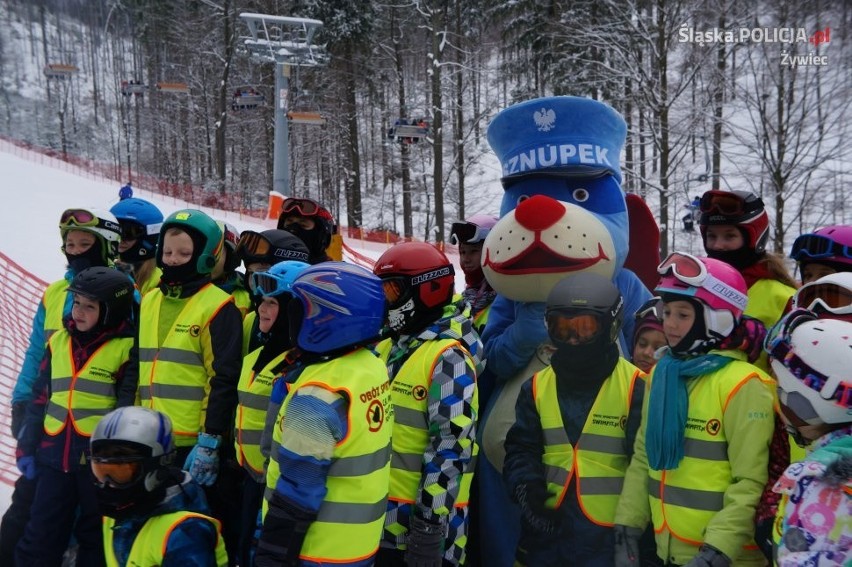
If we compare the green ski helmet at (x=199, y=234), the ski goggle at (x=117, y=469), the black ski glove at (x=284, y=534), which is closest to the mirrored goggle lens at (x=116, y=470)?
the ski goggle at (x=117, y=469)

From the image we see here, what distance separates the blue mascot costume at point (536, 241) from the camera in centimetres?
320

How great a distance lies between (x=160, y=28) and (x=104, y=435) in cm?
3968

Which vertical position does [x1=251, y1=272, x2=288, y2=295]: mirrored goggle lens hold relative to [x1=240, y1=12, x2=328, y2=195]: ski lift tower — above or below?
below

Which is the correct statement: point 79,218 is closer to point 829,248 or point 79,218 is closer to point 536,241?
point 536,241

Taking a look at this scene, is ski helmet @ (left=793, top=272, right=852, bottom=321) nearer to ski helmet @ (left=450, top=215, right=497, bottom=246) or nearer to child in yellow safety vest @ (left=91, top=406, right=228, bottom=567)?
ski helmet @ (left=450, top=215, right=497, bottom=246)

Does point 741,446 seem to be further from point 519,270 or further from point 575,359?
→ point 519,270

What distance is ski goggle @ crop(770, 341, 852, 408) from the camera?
1846mm

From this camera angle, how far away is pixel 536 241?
3.18 meters

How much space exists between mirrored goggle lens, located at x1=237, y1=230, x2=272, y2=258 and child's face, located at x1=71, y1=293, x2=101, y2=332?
918 millimetres

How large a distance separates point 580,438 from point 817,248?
1.71 metres

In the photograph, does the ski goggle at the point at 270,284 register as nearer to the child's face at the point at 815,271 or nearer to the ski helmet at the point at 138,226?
the ski helmet at the point at 138,226

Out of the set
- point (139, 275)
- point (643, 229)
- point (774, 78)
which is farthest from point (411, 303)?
point (774, 78)

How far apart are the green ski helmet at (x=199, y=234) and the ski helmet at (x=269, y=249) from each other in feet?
1.27
